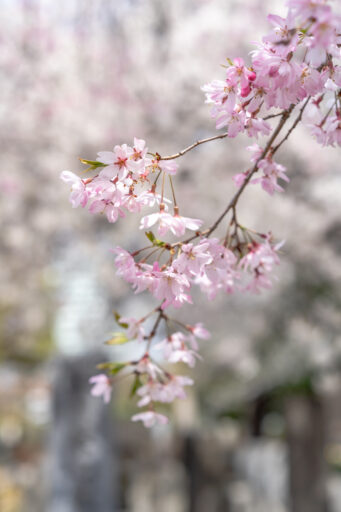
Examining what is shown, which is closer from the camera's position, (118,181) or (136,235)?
(118,181)

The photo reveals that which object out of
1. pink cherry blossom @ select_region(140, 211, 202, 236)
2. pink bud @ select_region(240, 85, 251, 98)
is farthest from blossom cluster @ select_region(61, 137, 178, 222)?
pink bud @ select_region(240, 85, 251, 98)

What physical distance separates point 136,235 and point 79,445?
1.58 metres

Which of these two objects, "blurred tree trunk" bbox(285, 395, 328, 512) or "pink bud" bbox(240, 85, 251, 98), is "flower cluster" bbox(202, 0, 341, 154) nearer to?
"pink bud" bbox(240, 85, 251, 98)

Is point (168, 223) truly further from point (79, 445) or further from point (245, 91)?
point (79, 445)

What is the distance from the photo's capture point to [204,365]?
6.00m

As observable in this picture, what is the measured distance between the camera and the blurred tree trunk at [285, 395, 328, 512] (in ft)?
15.4

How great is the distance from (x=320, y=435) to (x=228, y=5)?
3124mm

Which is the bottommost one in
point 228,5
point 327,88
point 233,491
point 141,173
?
point 141,173

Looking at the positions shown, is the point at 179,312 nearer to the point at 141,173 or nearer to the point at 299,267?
the point at 299,267

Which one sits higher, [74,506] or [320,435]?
[320,435]

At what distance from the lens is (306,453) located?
4785 millimetres

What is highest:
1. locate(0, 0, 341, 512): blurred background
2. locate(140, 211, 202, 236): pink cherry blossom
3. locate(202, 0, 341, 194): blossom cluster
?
locate(0, 0, 341, 512): blurred background

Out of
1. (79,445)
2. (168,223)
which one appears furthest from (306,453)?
(168,223)

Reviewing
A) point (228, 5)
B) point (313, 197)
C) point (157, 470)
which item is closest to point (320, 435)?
point (157, 470)
